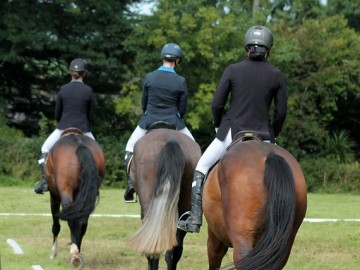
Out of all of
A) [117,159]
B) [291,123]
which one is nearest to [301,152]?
[291,123]

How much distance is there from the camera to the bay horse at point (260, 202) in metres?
6.70

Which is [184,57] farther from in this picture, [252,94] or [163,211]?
[252,94]

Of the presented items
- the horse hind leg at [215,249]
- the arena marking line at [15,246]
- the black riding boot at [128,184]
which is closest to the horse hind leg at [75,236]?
the black riding boot at [128,184]

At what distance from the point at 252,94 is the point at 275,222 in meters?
1.41

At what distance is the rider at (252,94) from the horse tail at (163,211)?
66.5 inches

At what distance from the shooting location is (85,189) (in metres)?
11.7

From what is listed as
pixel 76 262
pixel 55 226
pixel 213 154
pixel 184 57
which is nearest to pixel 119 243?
pixel 55 226

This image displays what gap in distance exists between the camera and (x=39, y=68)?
3816 centimetres

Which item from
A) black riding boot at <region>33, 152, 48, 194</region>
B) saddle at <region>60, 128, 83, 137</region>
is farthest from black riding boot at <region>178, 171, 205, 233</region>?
black riding boot at <region>33, 152, 48, 194</region>

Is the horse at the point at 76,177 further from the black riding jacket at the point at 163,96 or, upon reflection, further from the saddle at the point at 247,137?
the saddle at the point at 247,137

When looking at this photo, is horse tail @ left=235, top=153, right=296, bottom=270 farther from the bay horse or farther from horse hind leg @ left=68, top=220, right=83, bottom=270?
horse hind leg @ left=68, top=220, right=83, bottom=270

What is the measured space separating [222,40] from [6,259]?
841 inches

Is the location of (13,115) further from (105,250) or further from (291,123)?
(105,250)

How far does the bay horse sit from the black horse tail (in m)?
4.47
